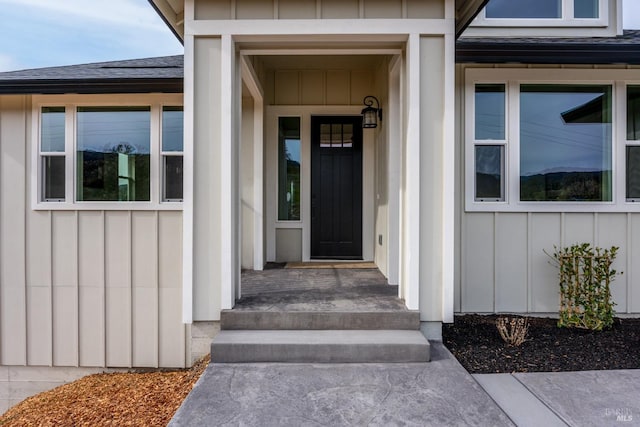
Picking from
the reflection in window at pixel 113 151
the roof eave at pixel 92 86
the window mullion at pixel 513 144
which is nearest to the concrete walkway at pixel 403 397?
the window mullion at pixel 513 144

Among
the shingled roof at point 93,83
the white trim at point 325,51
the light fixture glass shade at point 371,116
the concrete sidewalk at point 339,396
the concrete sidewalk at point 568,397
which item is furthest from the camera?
the light fixture glass shade at point 371,116

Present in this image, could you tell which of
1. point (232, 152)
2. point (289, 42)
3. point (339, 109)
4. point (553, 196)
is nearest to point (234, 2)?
point (289, 42)

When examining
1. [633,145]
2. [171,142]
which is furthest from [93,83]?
[633,145]

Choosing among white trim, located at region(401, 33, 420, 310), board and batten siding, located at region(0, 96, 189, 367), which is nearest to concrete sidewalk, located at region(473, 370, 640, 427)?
white trim, located at region(401, 33, 420, 310)

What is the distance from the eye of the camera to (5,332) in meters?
4.11

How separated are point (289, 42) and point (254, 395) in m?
2.88

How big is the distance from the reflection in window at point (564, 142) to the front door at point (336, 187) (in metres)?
2.34

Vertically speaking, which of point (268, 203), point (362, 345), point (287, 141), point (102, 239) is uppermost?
point (287, 141)

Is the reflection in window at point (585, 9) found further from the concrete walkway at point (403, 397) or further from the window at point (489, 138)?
the concrete walkway at point (403, 397)

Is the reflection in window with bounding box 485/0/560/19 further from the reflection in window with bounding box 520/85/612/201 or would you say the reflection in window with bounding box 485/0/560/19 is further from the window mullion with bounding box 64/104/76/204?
the window mullion with bounding box 64/104/76/204

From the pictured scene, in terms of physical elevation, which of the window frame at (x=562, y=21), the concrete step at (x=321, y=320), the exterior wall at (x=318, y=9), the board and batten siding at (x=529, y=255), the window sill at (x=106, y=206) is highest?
the window frame at (x=562, y=21)

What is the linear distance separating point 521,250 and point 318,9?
10.4 feet

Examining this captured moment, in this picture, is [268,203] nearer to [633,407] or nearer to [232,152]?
[232,152]

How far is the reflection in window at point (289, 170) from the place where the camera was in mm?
5641
